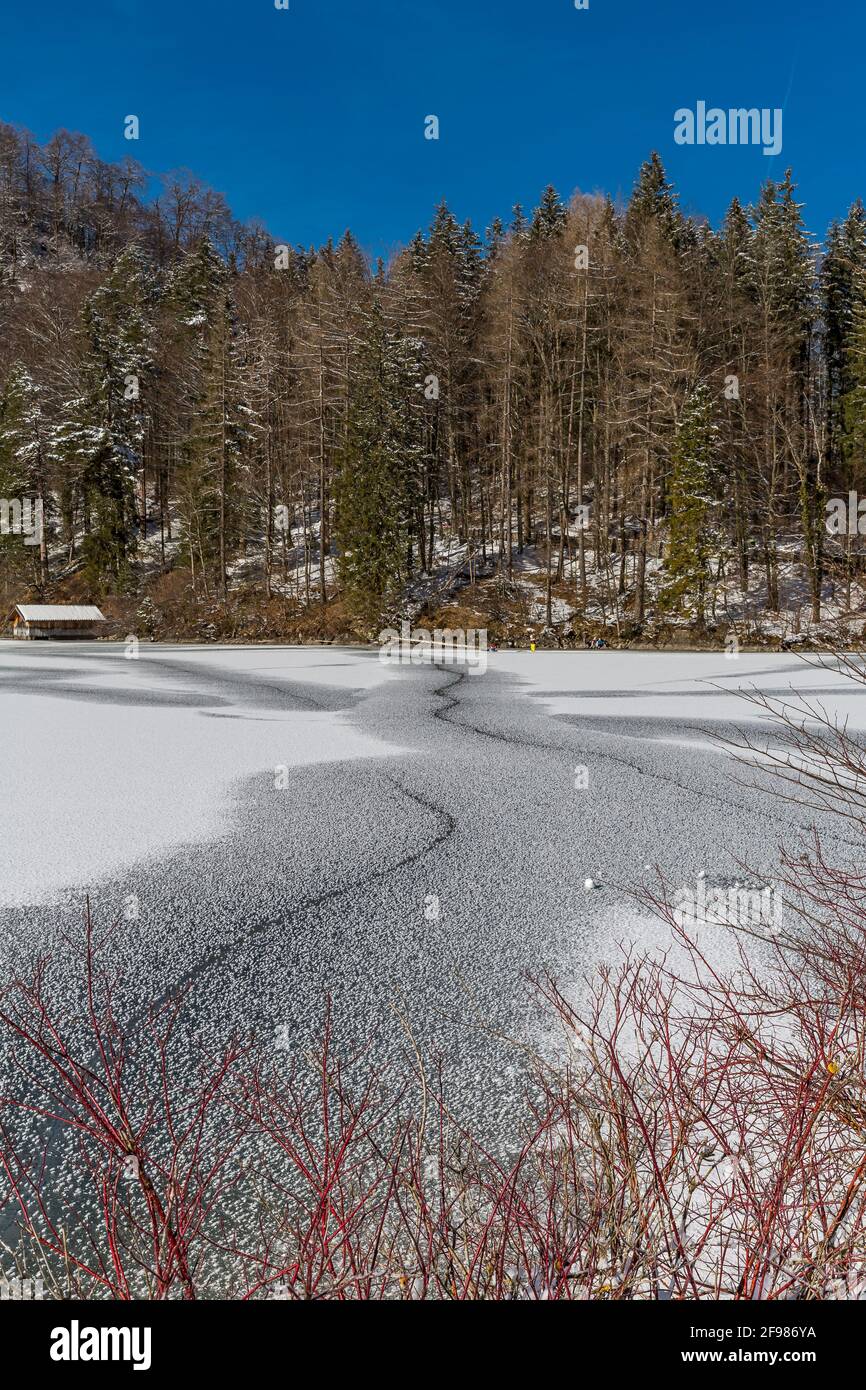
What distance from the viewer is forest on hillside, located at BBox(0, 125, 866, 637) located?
28.0 m

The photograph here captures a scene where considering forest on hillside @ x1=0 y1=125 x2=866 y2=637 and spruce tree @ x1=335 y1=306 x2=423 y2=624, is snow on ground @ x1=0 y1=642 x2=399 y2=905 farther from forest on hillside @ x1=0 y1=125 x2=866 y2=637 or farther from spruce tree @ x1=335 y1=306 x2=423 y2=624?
forest on hillside @ x1=0 y1=125 x2=866 y2=637

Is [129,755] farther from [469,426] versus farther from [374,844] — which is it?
[469,426]

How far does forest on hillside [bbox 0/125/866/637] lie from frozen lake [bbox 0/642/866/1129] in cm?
1728

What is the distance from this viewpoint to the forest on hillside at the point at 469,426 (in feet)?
91.8

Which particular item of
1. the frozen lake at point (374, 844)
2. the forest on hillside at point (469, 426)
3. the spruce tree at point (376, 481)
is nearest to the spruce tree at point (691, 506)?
the forest on hillside at point (469, 426)

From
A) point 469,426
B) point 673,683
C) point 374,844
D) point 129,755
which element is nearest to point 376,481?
point 469,426

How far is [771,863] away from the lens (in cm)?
515

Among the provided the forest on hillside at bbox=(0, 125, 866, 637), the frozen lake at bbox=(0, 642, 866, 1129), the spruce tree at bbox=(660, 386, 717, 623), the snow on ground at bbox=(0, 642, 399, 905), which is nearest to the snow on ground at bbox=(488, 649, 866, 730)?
the frozen lake at bbox=(0, 642, 866, 1129)

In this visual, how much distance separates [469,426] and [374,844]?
3272cm

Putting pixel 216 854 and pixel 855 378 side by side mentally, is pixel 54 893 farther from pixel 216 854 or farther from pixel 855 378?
pixel 855 378

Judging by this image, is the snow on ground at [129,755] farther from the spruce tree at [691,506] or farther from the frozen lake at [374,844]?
the spruce tree at [691,506]

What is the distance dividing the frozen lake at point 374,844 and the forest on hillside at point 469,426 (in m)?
17.3

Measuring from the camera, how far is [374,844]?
18.5 feet
